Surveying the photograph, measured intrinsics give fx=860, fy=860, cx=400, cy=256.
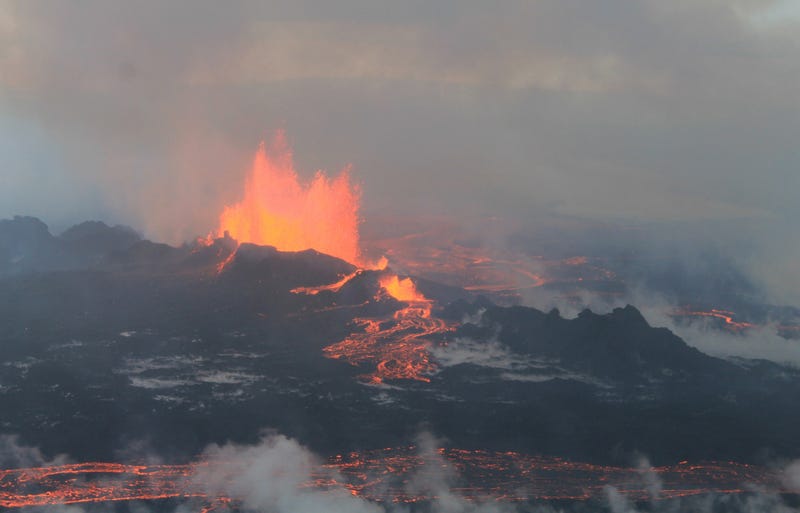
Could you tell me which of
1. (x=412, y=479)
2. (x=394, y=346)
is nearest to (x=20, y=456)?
(x=412, y=479)

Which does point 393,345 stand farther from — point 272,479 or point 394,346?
point 272,479

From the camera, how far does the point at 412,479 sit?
341ft

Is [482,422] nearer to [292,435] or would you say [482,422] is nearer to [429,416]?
[429,416]

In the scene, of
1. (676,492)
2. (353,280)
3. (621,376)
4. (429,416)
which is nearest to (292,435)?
(429,416)

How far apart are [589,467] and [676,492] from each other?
36.8 ft

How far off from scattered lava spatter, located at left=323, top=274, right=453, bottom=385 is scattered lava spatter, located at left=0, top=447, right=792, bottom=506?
35.7 m

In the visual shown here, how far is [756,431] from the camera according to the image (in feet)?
422

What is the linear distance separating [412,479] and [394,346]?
63517 millimetres

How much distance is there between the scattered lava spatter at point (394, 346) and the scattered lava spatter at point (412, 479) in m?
35.7

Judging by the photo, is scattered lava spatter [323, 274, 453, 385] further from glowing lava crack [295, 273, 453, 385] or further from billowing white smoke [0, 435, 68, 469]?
billowing white smoke [0, 435, 68, 469]

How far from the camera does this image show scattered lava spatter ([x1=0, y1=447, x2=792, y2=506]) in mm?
96500

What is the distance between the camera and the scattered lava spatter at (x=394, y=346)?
15112cm

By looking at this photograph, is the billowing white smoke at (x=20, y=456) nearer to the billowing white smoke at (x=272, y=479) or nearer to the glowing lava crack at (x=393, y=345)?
the billowing white smoke at (x=272, y=479)

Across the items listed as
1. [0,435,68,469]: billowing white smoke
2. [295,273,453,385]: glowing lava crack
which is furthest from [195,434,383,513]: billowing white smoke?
[295,273,453,385]: glowing lava crack
